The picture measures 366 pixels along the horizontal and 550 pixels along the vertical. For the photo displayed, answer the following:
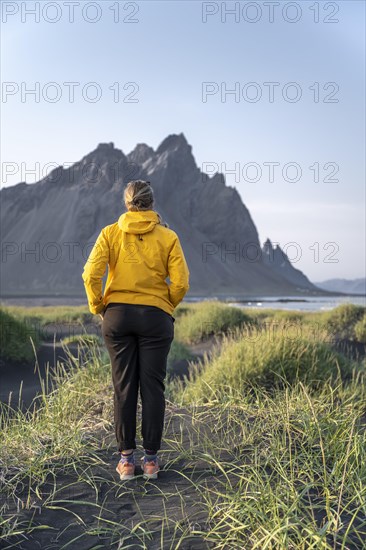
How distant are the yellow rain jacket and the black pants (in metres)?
0.09

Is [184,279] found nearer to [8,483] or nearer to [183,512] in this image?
[183,512]

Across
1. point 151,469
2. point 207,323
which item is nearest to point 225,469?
point 151,469

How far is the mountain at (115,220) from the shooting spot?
118 metres

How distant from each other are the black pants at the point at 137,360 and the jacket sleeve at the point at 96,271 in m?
0.10

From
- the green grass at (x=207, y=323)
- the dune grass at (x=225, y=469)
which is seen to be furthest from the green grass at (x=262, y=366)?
the green grass at (x=207, y=323)

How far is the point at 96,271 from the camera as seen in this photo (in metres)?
4.27

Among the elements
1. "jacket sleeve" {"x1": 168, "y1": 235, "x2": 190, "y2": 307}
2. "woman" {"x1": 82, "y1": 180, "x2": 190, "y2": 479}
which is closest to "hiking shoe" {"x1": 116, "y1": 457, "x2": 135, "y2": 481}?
"woman" {"x1": 82, "y1": 180, "x2": 190, "y2": 479}

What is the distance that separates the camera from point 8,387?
33.7 feet

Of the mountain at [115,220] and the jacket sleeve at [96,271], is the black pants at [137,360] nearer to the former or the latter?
the jacket sleeve at [96,271]

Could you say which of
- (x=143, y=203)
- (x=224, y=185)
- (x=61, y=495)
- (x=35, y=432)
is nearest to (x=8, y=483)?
(x=61, y=495)

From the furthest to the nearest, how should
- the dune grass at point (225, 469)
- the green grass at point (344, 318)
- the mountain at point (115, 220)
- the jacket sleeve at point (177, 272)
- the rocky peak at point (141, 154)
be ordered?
the rocky peak at point (141, 154)
the mountain at point (115, 220)
the green grass at point (344, 318)
the jacket sleeve at point (177, 272)
the dune grass at point (225, 469)

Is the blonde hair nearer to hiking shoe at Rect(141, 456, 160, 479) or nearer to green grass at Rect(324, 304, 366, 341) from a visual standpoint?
hiking shoe at Rect(141, 456, 160, 479)

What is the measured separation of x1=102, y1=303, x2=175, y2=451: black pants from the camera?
4.18m

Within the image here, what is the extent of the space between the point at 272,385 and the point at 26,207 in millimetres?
135078
